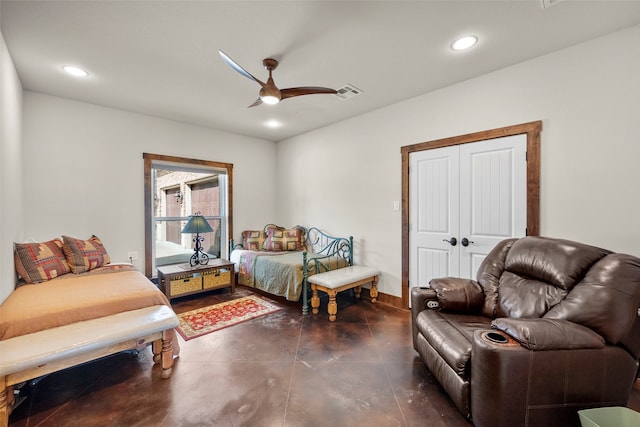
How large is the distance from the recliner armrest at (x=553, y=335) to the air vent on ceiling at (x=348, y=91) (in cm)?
266

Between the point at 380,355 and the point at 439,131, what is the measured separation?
249 centimetres

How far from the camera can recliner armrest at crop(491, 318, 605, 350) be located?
54.3 inches

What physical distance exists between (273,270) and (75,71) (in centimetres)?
301

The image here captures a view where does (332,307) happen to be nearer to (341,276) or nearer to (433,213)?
(341,276)

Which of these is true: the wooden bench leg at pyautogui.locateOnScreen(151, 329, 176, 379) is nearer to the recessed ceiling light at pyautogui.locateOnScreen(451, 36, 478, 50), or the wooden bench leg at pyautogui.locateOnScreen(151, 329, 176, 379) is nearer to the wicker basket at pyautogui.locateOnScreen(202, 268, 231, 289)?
the wicker basket at pyautogui.locateOnScreen(202, 268, 231, 289)

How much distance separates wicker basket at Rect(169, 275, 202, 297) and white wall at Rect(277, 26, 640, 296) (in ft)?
7.94

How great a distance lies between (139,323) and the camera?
6.46 feet

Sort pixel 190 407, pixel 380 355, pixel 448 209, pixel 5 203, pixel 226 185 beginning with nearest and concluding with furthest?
pixel 190 407, pixel 5 203, pixel 380 355, pixel 448 209, pixel 226 185

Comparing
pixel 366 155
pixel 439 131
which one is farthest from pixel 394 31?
pixel 366 155

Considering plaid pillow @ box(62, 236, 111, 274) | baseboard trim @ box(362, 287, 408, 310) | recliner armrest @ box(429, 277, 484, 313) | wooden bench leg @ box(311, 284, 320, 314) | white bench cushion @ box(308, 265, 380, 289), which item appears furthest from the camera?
baseboard trim @ box(362, 287, 408, 310)

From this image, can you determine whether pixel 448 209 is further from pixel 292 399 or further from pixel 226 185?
pixel 226 185

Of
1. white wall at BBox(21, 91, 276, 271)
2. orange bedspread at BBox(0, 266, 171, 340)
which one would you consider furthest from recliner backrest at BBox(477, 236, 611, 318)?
white wall at BBox(21, 91, 276, 271)

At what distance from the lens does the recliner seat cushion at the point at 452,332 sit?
1604 millimetres

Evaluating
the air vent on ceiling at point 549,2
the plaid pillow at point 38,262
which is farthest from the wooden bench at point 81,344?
the air vent on ceiling at point 549,2
